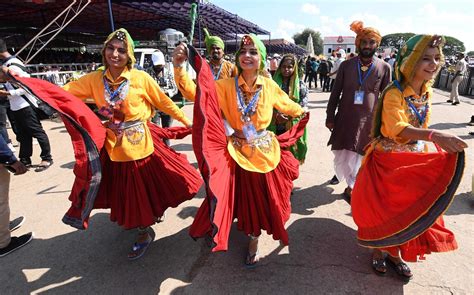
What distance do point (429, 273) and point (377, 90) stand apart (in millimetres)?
1983

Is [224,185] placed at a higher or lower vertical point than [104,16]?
lower

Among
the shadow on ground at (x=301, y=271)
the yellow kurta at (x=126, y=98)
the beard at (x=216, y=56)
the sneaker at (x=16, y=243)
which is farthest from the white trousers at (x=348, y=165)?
the sneaker at (x=16, y=243)

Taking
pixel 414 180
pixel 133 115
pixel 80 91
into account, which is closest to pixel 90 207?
pixel 133 115

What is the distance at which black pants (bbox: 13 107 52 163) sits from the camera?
4781 millimetres

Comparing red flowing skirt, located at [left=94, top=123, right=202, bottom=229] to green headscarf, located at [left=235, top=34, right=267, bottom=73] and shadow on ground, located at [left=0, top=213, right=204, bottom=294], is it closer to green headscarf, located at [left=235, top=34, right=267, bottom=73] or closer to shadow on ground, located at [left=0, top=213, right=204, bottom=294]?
shadow on ground, located at [left=0, top=213, right=204, bottom=294]

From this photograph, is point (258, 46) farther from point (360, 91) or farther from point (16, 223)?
point (16, 223)

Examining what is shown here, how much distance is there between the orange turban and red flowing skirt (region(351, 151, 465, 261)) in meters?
1.54

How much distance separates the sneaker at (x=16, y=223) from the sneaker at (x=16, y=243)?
347mm

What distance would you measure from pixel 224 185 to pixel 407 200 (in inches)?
52.1

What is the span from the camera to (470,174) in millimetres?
4211

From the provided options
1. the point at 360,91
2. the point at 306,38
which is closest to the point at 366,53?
the point at 360,91

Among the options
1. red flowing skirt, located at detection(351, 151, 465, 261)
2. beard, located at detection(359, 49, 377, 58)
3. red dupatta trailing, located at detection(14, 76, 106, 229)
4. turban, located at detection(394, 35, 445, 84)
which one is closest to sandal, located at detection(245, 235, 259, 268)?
red flowing skirt, located at detection(351, 151, 465, 261)

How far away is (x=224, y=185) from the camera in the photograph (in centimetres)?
222

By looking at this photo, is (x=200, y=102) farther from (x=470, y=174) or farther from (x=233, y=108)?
(x=470, y=174)
